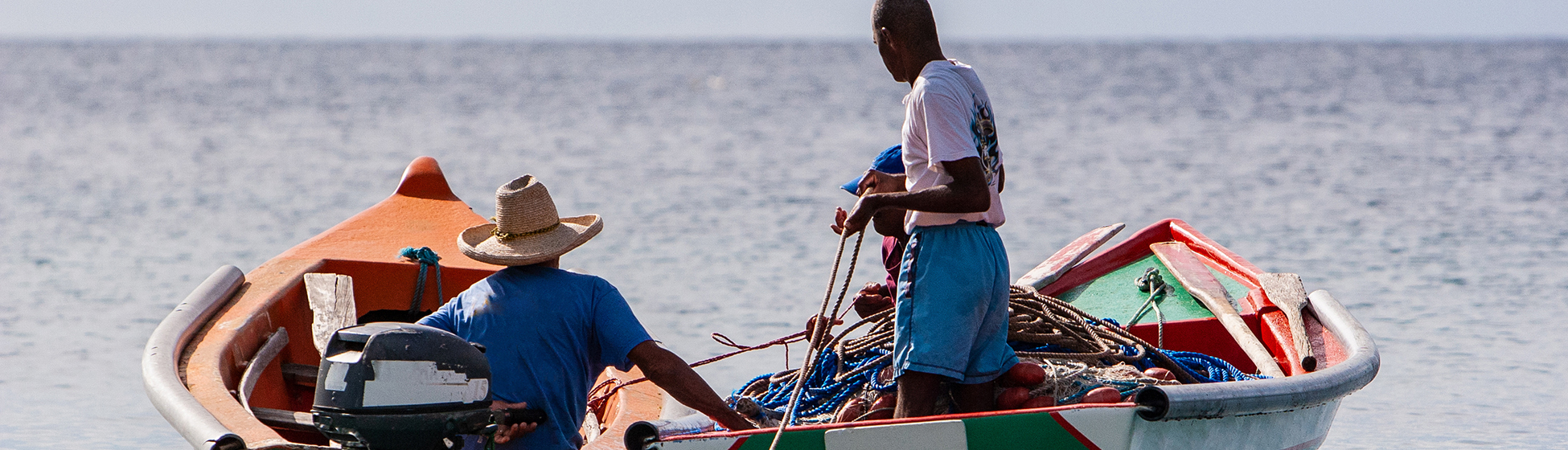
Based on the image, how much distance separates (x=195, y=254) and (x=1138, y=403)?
37.1 feet

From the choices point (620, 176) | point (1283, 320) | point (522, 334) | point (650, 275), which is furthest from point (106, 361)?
point (620, 176)

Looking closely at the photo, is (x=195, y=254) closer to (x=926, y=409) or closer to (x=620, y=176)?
(x=620, y=176)

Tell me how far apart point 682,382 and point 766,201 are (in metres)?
12.8

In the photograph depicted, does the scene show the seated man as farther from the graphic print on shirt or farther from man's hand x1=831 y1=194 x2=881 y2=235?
the graphic print on shirt

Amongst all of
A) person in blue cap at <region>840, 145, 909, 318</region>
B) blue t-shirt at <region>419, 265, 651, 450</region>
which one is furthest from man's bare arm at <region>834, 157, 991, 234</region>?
blue t-shirt at <region>419, 265, 651, 450</region>

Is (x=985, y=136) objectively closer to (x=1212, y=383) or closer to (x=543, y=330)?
(x=1212, y=383)

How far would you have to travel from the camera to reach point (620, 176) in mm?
19703

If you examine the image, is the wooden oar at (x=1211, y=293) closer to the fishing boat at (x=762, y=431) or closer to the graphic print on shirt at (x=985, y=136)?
the fishing boat at (x=762, y=431)

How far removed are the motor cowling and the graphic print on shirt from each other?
137 centimetres

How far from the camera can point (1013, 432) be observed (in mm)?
3816

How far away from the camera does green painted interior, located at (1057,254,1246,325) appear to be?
614 cm

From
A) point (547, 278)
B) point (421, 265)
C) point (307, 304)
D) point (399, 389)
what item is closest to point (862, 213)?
point (547, 278)

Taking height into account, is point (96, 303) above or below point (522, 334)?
below

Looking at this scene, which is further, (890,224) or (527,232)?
(890,224)
